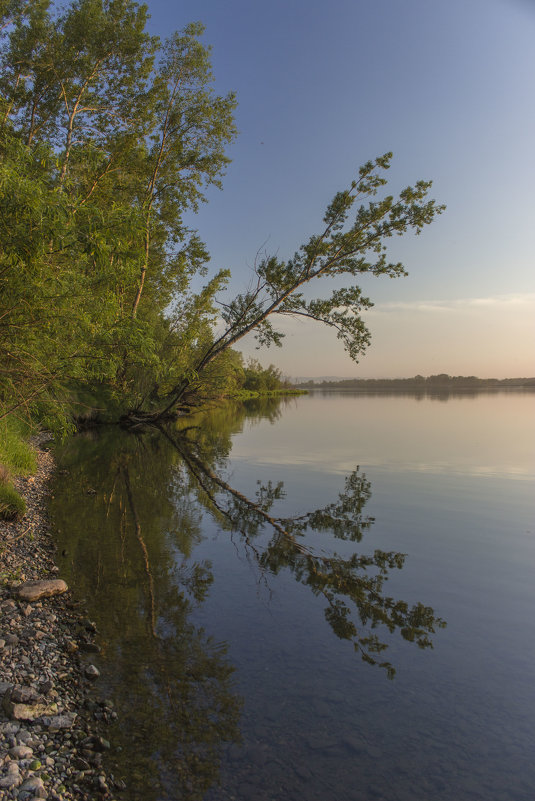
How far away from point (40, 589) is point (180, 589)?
84.7 inches

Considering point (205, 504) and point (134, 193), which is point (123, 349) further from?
point (134, 193)

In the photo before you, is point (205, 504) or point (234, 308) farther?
point (234, 308)

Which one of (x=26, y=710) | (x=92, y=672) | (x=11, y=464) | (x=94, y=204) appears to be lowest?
(x=92, y=672)

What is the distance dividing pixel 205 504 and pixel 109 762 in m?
10.2

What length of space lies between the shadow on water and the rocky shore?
0.75 ft

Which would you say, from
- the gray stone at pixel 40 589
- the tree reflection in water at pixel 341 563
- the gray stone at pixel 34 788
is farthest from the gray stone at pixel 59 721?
the tree reflection in water at pixel 341 563

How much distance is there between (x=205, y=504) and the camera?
14.4m

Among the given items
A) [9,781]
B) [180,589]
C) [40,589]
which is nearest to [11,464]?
[40,589]

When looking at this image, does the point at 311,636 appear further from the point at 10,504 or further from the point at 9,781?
the point at 10,504

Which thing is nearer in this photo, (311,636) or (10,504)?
(311,636)

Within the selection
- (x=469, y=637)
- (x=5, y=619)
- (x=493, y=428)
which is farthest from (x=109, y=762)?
(x=493, y=428)

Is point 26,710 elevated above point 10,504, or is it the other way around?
point 10,504

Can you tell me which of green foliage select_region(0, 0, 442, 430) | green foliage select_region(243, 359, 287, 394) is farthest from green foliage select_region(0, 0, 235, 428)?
green foliage select_region(243, 359, 287, 394)

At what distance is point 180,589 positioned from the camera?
812 cm
